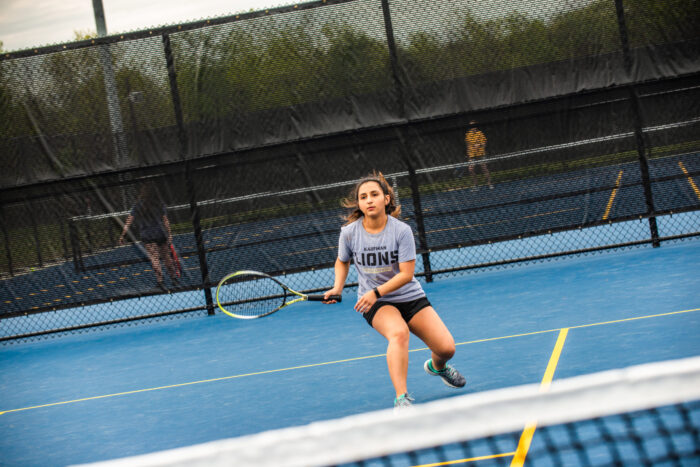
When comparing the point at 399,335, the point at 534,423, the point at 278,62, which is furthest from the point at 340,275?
the point at 278,62

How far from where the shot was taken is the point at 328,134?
340 inches

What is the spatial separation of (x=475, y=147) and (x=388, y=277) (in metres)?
4.24

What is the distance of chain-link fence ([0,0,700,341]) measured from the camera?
849 cm

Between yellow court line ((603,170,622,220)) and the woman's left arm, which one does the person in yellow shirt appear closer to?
yellow court line ((603,170,622,220))

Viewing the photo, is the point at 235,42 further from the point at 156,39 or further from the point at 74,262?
the point at 74,262

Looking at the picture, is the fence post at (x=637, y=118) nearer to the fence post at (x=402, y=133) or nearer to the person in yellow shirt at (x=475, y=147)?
the person in yellow shirt at (x=475, y=147)

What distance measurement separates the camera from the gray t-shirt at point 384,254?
470cm

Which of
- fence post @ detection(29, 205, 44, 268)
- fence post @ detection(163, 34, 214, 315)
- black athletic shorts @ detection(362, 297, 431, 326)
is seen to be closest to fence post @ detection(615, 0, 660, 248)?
black athletic shorts @ detection(362, 297, 431, 326)

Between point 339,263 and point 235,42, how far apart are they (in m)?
4.62

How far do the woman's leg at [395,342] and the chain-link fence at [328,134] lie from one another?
4.25 metres

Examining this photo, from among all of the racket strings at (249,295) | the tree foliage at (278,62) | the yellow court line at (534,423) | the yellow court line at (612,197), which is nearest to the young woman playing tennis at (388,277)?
the yellow court line at (534,423)

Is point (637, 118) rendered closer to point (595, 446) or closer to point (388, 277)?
point (388, 277)

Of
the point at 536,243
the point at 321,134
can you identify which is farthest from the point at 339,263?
the point at 536,243

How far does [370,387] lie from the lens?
5176 millimetres
